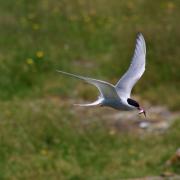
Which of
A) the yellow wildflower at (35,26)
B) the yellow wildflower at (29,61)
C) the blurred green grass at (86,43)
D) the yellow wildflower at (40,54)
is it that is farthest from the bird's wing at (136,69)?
the yellow wildflower at (35,26)

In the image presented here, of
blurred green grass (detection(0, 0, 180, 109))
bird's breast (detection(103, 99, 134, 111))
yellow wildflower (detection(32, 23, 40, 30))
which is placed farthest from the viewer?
yellow wildflower (detection(32, 23, 40, 30))

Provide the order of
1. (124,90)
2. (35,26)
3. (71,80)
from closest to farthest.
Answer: (124,90), (71,80), (35,26)

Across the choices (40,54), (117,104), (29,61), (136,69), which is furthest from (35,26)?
(117,104)

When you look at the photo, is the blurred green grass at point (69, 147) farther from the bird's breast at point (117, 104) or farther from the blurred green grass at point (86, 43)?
the bird's breast at point (117, 104)

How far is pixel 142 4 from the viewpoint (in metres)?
15.0

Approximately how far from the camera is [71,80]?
1248 cm

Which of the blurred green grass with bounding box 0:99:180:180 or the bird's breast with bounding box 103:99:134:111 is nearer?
the bird's breast with bounding box 103:99:134:111

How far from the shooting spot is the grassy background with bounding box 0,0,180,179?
31.9 ft

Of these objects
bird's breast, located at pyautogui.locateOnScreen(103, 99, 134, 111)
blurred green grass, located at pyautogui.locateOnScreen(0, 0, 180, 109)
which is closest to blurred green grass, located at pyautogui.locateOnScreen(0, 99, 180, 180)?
blurred green grass, located at pyautogui.locateOnScreen(0, 0, 180, 109)

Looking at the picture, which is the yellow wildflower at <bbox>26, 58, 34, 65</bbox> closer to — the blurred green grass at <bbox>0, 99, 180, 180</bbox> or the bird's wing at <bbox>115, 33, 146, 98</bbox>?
the blurred green grass at <bbox>0, 99, 180, 180</bbox>

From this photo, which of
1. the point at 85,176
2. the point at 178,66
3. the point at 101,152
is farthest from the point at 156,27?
the point at 85,176

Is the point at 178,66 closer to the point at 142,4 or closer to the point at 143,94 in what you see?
the point at 143,94

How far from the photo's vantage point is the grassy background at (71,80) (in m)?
9.71

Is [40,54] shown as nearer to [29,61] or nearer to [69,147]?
[29,61]
